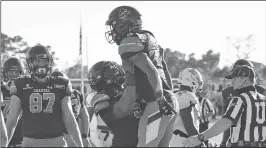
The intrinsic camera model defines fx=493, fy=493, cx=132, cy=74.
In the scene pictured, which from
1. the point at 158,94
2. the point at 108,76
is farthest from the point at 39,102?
the point at 158,94

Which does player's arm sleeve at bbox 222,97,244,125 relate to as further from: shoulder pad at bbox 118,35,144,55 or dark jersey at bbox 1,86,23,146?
dark jersey at bbox 1,86,23,146

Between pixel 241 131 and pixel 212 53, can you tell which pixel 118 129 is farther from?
pixel 212 53

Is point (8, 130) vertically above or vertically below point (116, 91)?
below

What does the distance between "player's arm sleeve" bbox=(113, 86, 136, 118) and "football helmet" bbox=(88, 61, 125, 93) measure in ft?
1.04

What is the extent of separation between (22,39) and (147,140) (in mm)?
56949

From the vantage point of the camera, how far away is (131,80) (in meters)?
4.18

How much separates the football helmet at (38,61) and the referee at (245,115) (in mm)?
1735

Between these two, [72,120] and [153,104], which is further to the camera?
[72,120]

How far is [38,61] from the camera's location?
5.20 m

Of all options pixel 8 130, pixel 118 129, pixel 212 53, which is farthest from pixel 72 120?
pixel 212 53

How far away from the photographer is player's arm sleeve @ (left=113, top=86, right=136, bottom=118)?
4.14 meters

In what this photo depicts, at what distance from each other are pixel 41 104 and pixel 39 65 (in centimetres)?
41

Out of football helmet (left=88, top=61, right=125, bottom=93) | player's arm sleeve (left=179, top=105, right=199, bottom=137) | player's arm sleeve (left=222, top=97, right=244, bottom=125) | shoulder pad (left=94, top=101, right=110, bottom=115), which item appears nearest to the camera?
shoulder pad (left=94, top=101, right=110, bottom=115)

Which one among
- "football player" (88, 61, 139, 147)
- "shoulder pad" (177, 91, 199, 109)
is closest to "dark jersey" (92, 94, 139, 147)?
"football player" (88, 61, 139, 147)
